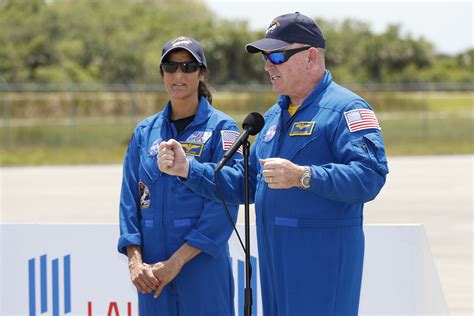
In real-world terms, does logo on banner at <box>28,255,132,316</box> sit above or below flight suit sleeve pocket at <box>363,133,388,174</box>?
below

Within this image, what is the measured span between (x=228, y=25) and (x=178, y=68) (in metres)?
51.0

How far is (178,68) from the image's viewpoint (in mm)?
4430

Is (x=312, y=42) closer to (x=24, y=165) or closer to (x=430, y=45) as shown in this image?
(x=24, y=165)

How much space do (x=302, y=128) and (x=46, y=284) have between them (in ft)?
7.91

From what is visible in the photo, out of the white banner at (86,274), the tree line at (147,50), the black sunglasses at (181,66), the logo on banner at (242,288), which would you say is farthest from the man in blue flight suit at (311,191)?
the tree line at (147,50)

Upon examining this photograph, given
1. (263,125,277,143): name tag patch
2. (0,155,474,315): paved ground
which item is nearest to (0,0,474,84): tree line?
(0,155,474,315): paved ground

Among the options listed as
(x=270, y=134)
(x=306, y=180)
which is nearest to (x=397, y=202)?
(x=270, y=134)

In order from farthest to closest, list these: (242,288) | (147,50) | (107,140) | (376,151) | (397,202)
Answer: (147,50), (107,140), (397,202), (242,288), (376,151)

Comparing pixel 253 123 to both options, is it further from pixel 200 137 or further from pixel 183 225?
pixel 183 225

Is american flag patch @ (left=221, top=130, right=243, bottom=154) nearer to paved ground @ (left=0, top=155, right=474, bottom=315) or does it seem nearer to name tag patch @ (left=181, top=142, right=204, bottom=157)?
name tag patch @ (left=181, top=142, right=204, bottom=157)

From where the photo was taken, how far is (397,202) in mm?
14812

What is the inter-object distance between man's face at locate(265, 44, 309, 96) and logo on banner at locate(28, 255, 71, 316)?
2.25m

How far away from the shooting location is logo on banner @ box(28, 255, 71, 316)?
5.36m

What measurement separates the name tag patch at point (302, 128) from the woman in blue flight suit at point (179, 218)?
0.75 metres
